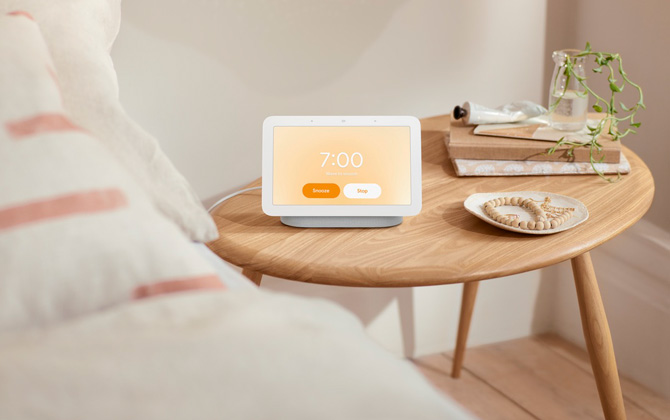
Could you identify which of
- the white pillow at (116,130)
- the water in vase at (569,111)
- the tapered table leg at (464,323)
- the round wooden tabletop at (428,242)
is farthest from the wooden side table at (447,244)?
the tapered table leg at (464,323)

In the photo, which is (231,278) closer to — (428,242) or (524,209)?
(428,242)

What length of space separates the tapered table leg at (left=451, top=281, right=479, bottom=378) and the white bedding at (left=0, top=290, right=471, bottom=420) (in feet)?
3.65

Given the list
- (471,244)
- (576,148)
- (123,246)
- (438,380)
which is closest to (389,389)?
(123,246)

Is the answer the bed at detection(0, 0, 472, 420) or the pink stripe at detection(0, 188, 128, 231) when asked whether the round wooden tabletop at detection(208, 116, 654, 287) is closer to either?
the bed at detection(0, 0, 472, 420)

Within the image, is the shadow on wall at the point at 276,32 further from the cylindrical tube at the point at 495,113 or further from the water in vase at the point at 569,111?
the water in vase at the point at 569,111

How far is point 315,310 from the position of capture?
45 centimetres

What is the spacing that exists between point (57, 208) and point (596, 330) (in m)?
0.83

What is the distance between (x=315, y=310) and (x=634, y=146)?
1.21 m

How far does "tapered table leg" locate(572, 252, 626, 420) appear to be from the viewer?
102 centimetres

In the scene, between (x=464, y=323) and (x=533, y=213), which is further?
(x=464, y=323)

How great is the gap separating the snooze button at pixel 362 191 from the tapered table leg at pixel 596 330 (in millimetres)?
327

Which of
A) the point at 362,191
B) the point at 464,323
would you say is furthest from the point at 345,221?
the point at 464,323

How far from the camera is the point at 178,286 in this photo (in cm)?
47

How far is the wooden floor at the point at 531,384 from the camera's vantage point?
144 cm
